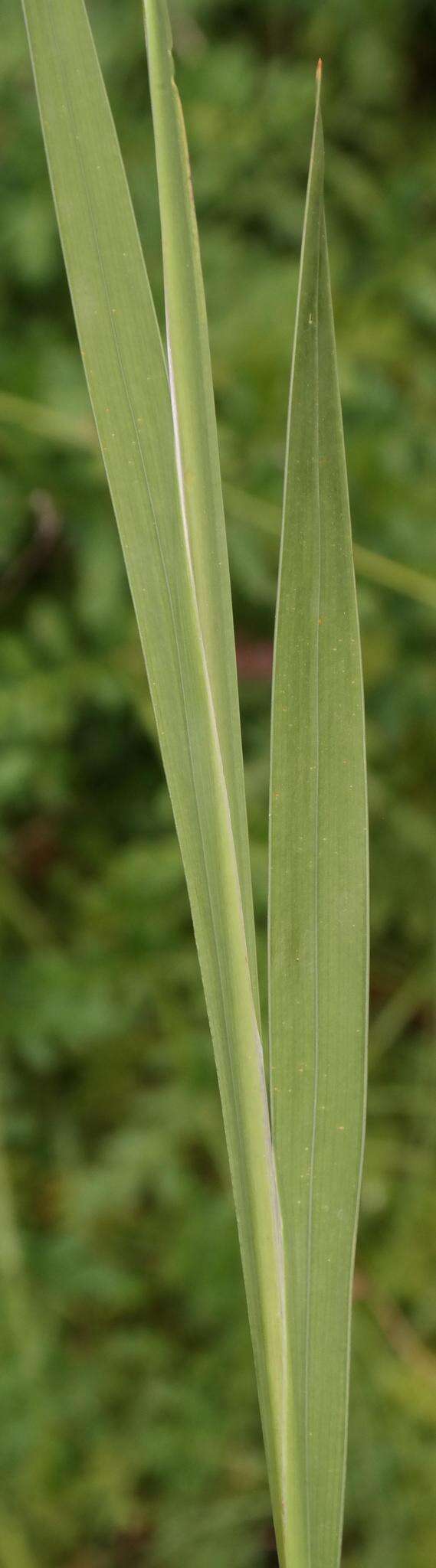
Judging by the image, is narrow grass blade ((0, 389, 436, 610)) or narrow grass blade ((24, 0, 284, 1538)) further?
narrow grass blade ((0, 389, 436, 610))

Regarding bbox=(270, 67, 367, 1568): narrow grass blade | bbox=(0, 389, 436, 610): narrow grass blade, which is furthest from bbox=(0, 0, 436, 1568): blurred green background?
bbox=(270, 67, 367, 1568): narrow grass blade

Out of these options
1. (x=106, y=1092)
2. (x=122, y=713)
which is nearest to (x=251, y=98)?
(x=122, y=713)

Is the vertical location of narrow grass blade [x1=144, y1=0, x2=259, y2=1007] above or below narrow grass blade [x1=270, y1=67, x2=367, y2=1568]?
above

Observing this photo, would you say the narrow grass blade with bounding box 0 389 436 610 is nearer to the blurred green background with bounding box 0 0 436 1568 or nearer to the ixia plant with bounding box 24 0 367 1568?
the blurred green background with bounding box 0 0 436 1568

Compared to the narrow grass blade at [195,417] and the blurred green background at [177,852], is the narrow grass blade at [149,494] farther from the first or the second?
the blurred green background at [177,852]

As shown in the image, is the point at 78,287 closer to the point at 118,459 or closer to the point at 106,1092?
the point at 118,459

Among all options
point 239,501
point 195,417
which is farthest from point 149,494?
point 239,501
